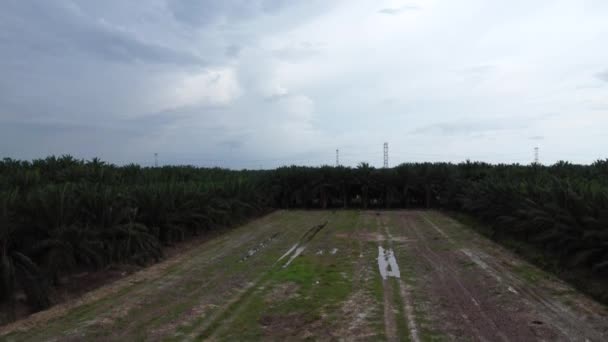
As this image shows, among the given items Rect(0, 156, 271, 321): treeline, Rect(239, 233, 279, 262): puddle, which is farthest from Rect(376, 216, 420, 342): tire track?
Rect(0, 156, 271, 321): treeline

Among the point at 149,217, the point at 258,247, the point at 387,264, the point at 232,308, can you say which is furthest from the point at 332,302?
the point at 149,217

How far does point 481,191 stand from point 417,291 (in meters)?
11.1

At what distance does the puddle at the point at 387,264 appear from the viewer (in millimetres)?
8859

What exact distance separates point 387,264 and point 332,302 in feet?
11.0

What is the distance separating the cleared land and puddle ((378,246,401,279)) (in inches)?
0.9

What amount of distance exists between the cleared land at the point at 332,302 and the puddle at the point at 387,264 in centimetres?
2

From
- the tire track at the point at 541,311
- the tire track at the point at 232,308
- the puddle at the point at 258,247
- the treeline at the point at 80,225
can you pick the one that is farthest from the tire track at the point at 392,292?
the treeline at the point at 80,225

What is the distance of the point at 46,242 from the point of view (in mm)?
7449

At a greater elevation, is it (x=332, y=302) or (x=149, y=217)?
(x=149, y=217)

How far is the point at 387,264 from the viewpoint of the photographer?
32.4 ft

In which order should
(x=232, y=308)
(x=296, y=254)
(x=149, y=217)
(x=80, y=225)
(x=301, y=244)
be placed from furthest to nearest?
(x=301, y=244), (x=149, y=217), (x=296, y=254), (x=80, y=225), (x=232, y=308)

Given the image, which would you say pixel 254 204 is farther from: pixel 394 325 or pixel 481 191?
pixel 394 325

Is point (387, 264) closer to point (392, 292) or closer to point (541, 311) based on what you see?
point (392, 292)

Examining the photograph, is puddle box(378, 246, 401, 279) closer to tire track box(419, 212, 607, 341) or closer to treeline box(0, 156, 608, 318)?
tire track box(419, 212, 607, 341)
